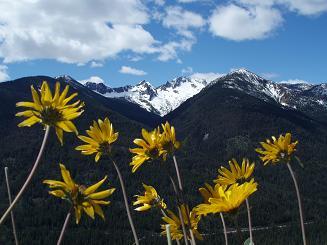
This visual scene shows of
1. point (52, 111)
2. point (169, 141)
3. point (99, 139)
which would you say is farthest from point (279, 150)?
point (52, 111)

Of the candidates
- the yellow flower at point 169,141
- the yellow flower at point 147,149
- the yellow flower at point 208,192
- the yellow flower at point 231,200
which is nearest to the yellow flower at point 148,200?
the yellow flower at point 147,149

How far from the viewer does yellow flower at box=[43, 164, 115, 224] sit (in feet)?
13.1

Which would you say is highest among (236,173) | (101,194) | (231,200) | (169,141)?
(169,141)

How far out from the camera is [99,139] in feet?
20.1

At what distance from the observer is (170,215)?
585cm

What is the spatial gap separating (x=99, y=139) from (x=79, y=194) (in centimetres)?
197

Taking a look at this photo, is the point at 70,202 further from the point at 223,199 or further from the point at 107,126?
the point at 107,126

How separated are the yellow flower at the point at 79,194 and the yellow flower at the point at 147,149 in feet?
5.71

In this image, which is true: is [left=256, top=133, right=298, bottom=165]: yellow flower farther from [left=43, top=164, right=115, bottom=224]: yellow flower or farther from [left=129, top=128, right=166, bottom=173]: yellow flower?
[left=43, top=164, right=115, bottom=224]: yellow flower

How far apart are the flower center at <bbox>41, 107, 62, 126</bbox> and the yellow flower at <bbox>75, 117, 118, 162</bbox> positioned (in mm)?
1812

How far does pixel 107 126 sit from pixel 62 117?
2.07 meters

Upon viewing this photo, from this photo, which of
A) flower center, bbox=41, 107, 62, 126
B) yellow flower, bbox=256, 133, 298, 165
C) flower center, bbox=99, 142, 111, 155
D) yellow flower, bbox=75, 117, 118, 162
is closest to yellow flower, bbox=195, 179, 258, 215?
flower center, bbox=41, 107, 62, 126

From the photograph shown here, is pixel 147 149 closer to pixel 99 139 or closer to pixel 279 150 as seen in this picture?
pixel 99 139

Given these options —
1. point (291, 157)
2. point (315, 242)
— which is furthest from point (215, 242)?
point (291, 157)
